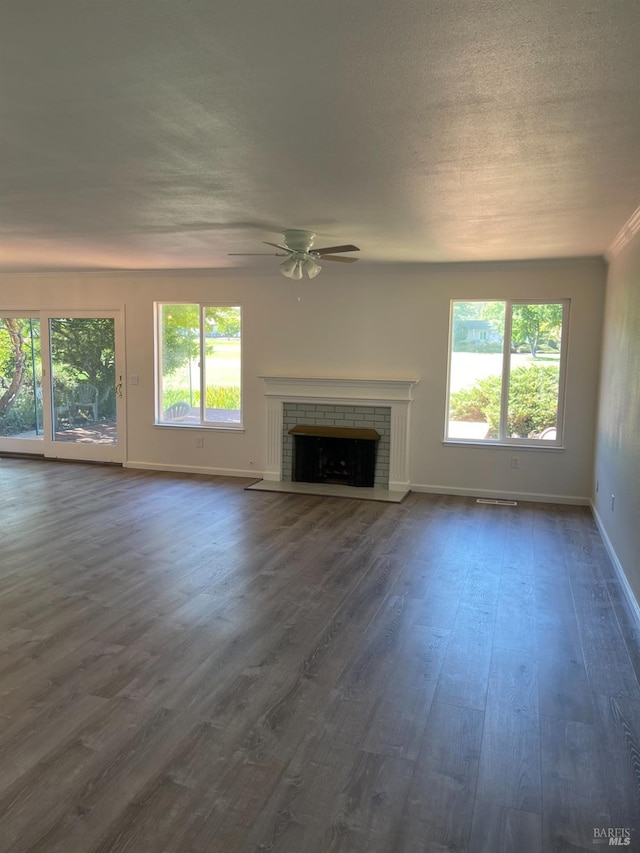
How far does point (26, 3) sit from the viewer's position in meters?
1.61

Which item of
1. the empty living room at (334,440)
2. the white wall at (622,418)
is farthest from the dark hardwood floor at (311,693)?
the white wall at (622,418)

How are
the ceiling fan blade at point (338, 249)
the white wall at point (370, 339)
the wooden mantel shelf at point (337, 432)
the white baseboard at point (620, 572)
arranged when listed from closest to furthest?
the white baseboard at point (620, 572) → the ceiling fan blade at point (338, 249) → the white wall at point (370, 339) → the wooden mantel shelf at point (337, 432)

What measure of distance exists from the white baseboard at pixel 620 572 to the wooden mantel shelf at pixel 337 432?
233 centimetres

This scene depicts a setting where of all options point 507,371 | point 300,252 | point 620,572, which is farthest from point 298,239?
point 620,572

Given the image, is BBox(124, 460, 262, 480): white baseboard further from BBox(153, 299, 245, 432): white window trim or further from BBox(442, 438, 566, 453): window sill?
BBox(442, 438, 566, 453): window sill

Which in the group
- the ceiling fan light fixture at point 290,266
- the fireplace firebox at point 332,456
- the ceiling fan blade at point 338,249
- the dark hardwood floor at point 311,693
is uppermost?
the ceiling fan blade at point 338,249

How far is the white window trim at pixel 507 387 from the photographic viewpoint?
604cm

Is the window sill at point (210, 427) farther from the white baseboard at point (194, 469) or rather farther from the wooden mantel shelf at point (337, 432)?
the wooden mantel shelf at point (337, 432)

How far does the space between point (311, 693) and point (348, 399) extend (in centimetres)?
427

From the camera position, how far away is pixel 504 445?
246 inches

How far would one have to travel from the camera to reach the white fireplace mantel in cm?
646

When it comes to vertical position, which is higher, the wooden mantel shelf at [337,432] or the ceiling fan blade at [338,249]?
the ceiling fan blade at [338,249]

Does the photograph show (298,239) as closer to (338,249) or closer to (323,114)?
(338,249)

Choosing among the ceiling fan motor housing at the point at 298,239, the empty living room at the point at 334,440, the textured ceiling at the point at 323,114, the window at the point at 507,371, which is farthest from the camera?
the window at the point at 507,371
